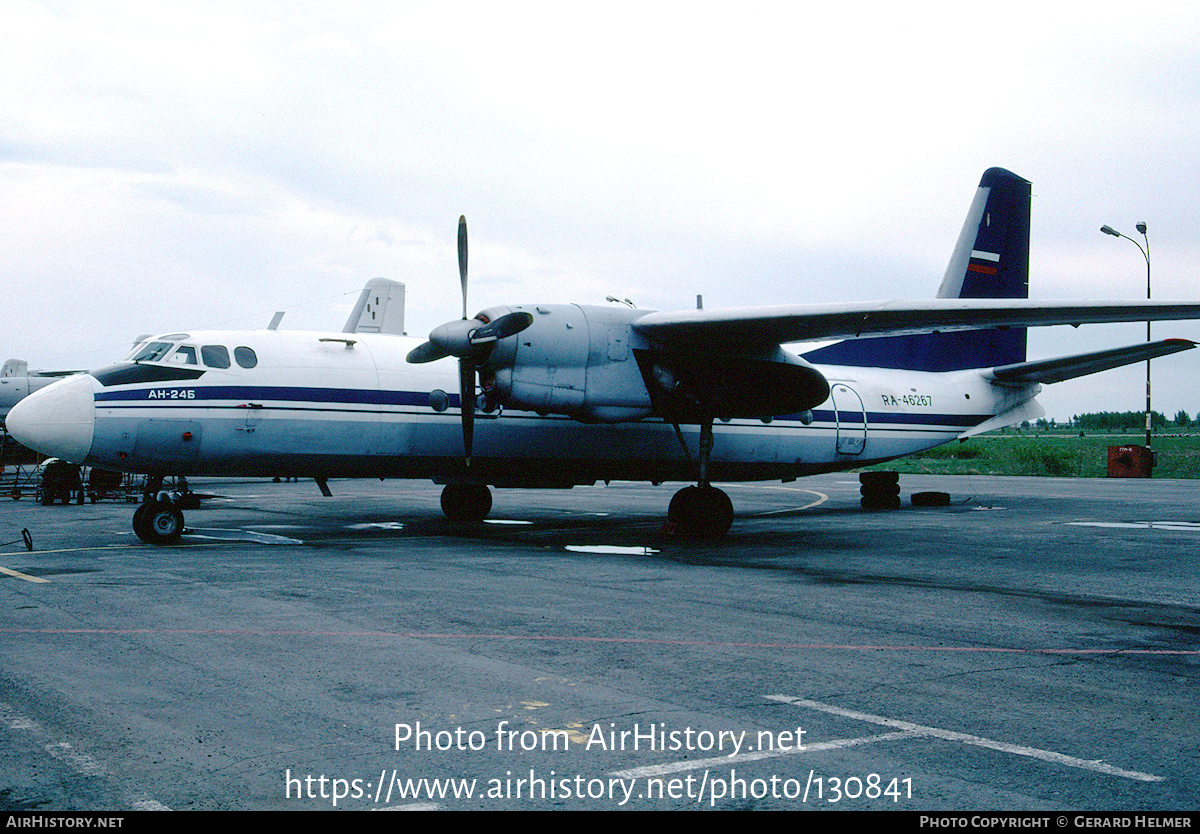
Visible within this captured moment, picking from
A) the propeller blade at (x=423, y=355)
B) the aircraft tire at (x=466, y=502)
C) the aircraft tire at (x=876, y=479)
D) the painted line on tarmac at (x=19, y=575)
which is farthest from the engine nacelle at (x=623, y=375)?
the aircraft tire at (x=876, y=479)

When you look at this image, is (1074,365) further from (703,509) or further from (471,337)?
(471,337)

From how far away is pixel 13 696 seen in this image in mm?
6105

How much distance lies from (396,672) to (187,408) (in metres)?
10.4

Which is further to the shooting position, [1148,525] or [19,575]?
[1148,525]

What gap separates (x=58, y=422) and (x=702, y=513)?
10.7 metres

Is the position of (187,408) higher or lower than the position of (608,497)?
higher

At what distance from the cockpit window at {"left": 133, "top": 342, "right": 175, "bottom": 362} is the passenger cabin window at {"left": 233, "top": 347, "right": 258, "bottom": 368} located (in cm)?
103

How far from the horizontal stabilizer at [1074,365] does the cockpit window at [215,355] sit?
16741 millimetres

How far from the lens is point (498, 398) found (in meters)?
15.2

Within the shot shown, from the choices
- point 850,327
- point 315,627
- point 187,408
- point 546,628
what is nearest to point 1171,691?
point 546,628

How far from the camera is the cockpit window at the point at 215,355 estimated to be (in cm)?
1605

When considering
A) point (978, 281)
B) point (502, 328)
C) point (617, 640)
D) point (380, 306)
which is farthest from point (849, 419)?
point (380, 306)

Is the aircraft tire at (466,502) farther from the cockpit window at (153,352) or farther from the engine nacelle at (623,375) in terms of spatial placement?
the cockpit window at (153,352)

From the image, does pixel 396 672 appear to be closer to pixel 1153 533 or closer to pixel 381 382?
A: pixel 381 382
